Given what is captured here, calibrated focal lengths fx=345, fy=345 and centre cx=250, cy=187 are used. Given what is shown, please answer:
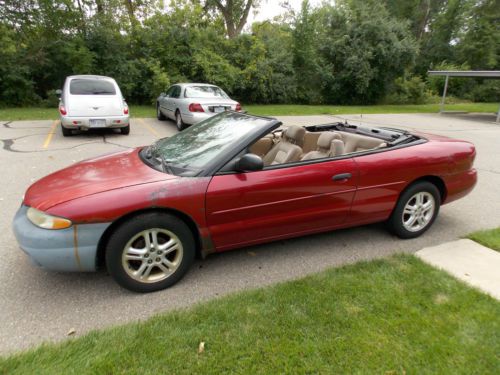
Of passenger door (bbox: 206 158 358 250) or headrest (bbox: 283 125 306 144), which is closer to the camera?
passenger door (bbox: 206 158 358 250)

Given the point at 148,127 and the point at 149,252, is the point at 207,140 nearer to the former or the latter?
the point at 149,252

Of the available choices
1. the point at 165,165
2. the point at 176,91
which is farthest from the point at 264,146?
the point at 176,91

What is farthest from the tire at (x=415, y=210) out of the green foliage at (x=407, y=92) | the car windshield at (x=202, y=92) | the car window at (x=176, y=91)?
the green foliage at (x=407, y=92)

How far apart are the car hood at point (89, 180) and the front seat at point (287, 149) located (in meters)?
1.29

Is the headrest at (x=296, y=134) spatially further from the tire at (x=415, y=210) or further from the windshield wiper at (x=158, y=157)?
the windshield wiper at (x=158, y=157)

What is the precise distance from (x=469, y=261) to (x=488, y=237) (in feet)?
2.26

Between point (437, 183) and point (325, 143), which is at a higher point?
point (325, 143)

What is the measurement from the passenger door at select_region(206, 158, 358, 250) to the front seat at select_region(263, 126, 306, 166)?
1.29 feet

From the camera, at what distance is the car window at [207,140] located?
301 cm

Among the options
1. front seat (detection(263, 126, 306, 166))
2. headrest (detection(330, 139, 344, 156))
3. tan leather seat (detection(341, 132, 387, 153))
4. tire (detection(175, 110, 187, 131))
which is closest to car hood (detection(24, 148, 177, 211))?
front seat (detection(263, 126, 306, 166))

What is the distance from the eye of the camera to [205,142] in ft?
10.8

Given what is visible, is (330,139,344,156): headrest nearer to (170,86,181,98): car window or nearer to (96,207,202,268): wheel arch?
(96,207,202,268): wheel arch

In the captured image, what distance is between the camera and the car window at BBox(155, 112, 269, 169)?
301cm

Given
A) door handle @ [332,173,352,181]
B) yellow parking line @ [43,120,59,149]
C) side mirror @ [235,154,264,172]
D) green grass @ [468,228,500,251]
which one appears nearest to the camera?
side mirror @ [235,154,264,172]
